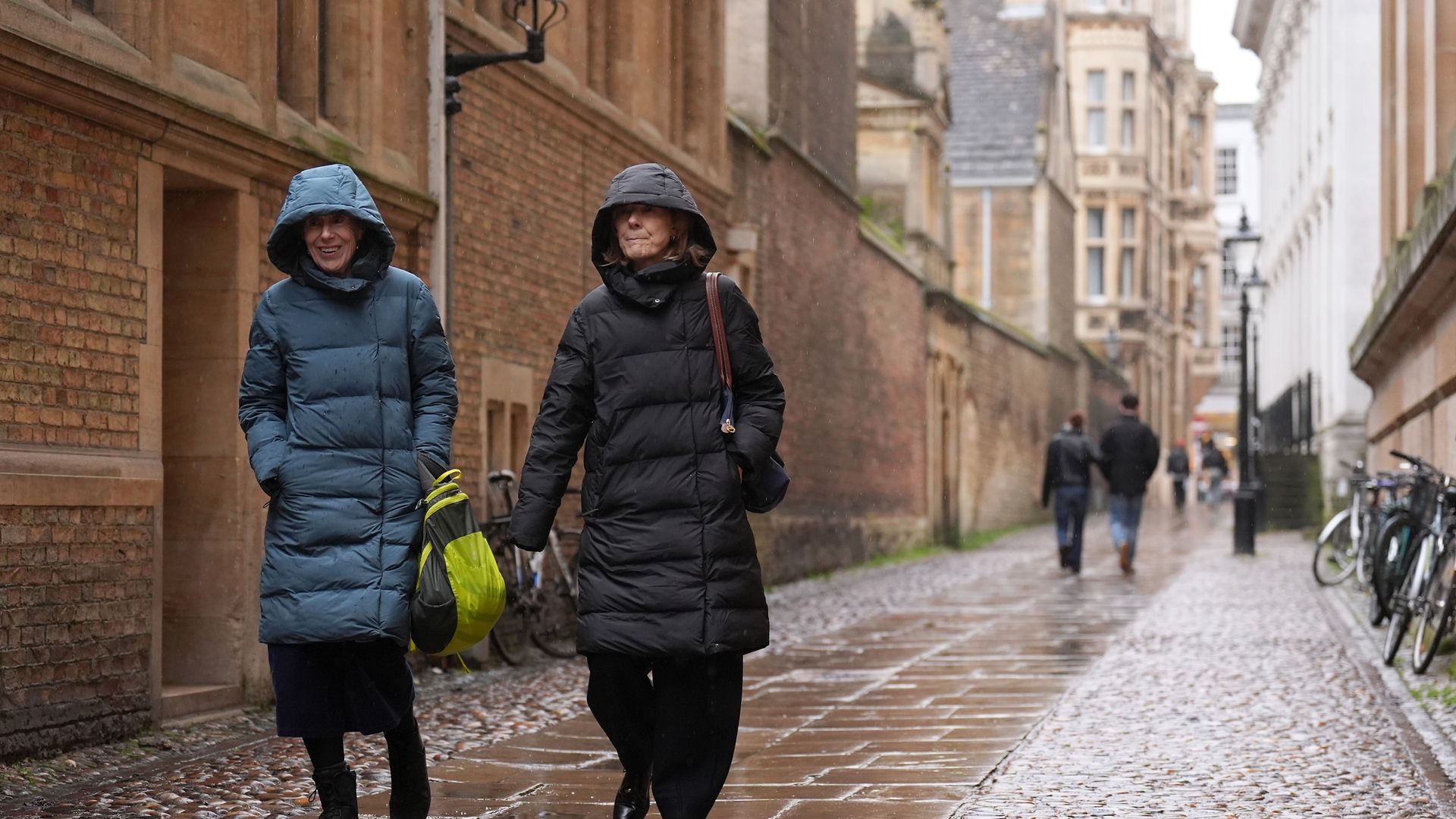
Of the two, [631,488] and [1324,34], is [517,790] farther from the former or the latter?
[1324,34]

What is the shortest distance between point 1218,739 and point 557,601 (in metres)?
5.98

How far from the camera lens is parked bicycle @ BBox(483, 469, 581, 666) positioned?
37.6ft

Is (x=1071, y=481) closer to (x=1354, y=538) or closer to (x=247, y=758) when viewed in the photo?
(x=1354, y=538)

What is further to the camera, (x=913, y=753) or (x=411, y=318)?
(x=913, y=753)

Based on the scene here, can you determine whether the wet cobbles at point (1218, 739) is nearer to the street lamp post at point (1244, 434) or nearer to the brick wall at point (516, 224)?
the brick wall at point (516, 224)

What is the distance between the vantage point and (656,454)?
500cm

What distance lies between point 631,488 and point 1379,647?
8.44m

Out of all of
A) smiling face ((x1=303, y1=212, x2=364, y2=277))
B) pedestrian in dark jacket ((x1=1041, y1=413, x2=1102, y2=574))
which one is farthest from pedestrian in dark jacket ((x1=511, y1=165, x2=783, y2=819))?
pedestrian in dark jacket ((x1=1041, y1=413, x2=1102, y2=574))

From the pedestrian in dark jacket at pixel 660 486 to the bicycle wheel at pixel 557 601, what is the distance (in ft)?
21.8

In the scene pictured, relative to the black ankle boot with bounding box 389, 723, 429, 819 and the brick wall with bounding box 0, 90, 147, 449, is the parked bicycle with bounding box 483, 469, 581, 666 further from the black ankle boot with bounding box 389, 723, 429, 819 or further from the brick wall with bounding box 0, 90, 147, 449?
the black ankle boot with bounding box 389, 723, 429, 819

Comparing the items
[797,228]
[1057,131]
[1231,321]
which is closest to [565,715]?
[797,228]

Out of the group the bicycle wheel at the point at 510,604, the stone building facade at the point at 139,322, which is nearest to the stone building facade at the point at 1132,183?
the bicycle wheel at the point at 510,604

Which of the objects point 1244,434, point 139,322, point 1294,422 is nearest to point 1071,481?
point 1244,434

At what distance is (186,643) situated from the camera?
30.3ft
